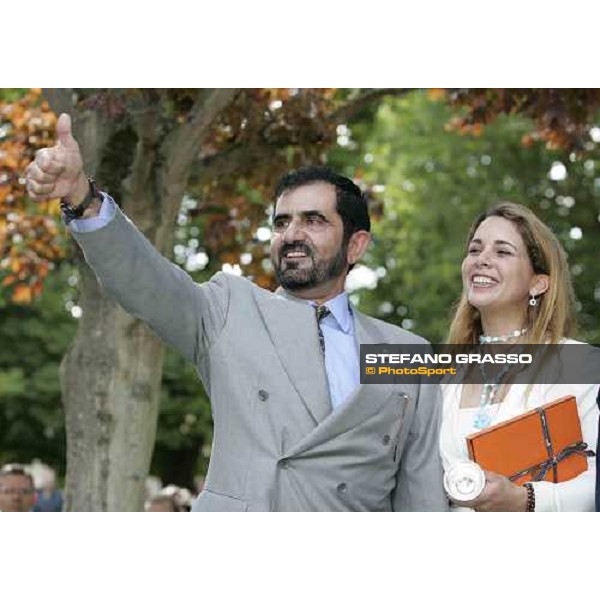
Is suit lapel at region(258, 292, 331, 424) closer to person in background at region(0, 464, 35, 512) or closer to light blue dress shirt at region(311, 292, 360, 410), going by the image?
light blue dress shirt at region(311, 292, 360, 410)

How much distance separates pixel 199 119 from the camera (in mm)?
5062

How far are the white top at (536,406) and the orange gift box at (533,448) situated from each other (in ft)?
0.07

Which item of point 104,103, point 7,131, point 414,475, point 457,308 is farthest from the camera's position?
point 7,131

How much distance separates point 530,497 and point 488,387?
361 millimetres

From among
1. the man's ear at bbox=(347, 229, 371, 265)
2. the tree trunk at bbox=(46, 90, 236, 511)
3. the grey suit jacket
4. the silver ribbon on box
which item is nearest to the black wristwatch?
the grey suit jacket

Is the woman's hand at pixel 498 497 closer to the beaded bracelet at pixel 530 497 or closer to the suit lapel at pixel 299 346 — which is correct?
the beaded bracelet at pixel 530 497

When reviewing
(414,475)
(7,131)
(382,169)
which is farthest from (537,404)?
(382,169)

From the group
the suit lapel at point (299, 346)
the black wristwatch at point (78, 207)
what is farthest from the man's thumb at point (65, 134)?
the suit lapel at point (299, 346)

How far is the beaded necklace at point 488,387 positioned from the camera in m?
3.43

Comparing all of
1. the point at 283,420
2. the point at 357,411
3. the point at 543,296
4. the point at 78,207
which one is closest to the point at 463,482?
the point at 357,411

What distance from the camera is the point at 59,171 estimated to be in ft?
8.13

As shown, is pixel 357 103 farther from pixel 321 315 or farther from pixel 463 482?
pixel 463 482

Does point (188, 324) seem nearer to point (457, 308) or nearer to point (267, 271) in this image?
point (457, 308)
